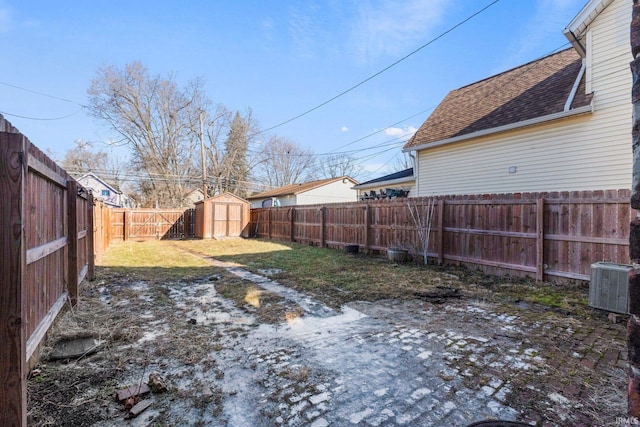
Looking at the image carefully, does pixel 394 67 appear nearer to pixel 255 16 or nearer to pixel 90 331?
pixel 255 16

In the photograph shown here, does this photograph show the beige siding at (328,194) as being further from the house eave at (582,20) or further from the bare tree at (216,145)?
the house eave at (582,20)

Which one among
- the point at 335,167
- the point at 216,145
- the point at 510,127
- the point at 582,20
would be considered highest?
the point at 216,145

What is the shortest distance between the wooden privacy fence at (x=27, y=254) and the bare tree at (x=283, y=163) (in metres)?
23.7

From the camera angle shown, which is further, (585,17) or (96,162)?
(96,162)

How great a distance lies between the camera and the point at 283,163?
29781mm

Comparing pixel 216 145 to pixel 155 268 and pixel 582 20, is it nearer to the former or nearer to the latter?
pixel 155 268

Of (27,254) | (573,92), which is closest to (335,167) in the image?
(573,92)

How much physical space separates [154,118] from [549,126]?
2392 cm

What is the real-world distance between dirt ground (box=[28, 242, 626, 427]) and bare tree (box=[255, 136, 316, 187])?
956 inches

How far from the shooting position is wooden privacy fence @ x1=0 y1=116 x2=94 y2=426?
1547 mm

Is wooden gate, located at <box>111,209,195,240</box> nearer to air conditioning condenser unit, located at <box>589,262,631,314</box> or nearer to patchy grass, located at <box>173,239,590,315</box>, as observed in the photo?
patchy grass, located at <box>173,239,590,315</box>

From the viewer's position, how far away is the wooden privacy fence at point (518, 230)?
487 cm

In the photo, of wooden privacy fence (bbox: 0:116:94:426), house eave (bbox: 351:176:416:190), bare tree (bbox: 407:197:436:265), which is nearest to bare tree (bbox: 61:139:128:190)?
house eave (bbox: 351:176:416:190)

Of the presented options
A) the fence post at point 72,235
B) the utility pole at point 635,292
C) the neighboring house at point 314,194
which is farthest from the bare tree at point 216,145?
the utility pole at point 635,292
